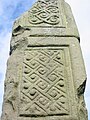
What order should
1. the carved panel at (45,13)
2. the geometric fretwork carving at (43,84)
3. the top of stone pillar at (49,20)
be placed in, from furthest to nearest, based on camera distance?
1. the carved panel at (45,13)
2. the top of stone pillar at (49,20)
3. the geometric fretwork carving at (43,84)

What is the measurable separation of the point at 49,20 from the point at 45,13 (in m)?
0.16

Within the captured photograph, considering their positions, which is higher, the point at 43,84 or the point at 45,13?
the point at 45,13

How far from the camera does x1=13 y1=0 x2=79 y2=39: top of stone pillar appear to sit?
3.14 m

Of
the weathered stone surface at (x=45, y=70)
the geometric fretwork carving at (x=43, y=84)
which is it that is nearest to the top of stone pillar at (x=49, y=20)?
the weathered stone surface at (x=45, y=70)

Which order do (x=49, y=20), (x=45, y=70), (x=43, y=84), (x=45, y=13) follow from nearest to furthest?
1. (x=43, y=84)
2. (x=45, y=70)
3. (x=49, y=20)
4. (x=45, y=13)

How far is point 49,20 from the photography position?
10.8 ft

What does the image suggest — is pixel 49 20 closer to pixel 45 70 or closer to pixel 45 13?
pixel 45 13

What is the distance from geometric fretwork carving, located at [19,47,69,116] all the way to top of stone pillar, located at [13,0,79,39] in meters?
0.27

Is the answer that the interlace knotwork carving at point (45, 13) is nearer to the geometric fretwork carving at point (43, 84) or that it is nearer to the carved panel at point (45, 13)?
the carved panel at point (45, 13)

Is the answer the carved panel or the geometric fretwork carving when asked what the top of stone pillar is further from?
the geometric fretwork carving

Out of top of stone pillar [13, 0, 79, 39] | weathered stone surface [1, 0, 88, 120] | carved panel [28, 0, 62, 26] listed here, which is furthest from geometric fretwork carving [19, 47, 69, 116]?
carved panel [28, 0, 62, 26]

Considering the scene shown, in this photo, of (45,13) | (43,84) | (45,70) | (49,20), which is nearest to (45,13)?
(45,13)

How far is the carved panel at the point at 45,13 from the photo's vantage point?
10.8 feet

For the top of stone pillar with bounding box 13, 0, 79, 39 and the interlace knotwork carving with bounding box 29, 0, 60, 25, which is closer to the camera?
the top of stone pillar with bounding box 13, 0, 79, 39
